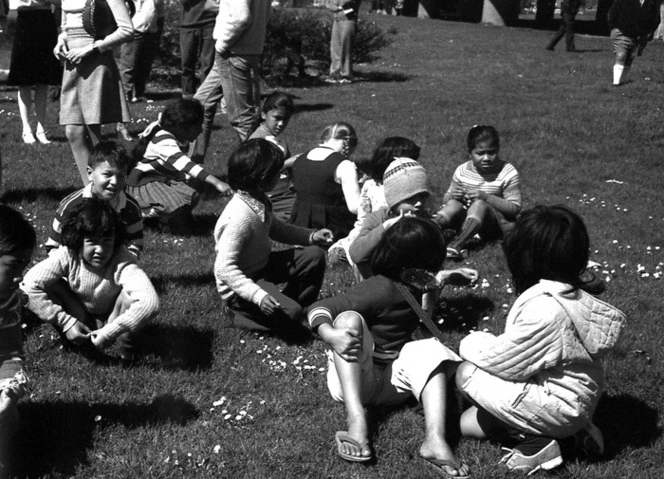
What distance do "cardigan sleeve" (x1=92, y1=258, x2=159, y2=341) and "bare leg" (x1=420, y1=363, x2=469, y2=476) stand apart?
1.48 meters

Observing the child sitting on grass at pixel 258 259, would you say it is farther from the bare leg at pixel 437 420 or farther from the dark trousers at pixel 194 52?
the dark trousers at pixel 194 52

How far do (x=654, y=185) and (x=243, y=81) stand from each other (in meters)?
4.51

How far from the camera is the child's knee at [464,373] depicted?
3.68 metres

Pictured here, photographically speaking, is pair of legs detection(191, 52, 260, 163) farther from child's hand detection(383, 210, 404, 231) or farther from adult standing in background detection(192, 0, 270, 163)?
child's hand detection(383, 210, 404, 231)

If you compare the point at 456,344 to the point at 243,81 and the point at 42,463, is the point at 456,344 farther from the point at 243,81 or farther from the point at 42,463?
the point at 243,81

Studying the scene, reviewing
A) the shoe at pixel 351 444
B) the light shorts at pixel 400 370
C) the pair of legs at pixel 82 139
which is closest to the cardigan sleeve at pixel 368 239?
the light shorts at pixel 400 370

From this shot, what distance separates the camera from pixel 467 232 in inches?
251

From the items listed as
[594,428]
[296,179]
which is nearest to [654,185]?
[296,179]

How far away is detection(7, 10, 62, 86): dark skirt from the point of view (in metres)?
9.21

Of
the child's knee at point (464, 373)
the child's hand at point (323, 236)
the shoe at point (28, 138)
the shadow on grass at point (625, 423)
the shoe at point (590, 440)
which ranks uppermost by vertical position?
the child's hand at point (323, 236)

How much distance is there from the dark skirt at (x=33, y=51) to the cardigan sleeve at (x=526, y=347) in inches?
288

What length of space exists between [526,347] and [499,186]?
3.36 metres

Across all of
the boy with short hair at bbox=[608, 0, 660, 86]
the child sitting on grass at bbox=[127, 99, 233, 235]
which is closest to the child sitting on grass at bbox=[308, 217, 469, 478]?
the child sitting on grass at bbox=[127, 99, 233, 235]

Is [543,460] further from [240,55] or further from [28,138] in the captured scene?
[28,138]
